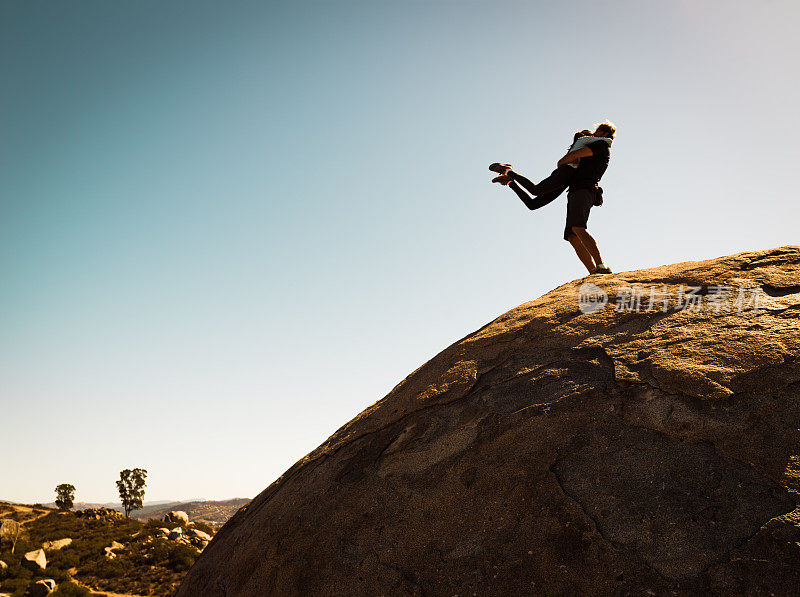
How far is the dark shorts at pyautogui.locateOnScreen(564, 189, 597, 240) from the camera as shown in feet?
20.5

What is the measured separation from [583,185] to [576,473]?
4504mm

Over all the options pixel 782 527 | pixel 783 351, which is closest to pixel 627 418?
pixel 782 527

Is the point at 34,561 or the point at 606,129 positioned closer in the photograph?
the point at 606,129

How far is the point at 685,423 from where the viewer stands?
120 inches

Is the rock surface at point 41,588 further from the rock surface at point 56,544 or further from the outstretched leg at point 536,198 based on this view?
the outstretched leg at point 536,198

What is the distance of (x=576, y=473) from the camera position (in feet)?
9.78

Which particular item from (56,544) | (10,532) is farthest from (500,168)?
(56,544)

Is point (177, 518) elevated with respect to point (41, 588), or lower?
lower

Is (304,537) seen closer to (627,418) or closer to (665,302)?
(627,418)

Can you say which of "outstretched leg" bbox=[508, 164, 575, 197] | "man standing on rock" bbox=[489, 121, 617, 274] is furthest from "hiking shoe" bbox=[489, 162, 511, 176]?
"man standing on rock" bbox=[489, 121, 617, 274]

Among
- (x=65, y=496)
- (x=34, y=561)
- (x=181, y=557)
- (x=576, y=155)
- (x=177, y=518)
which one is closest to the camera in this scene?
(x=576, y=155)

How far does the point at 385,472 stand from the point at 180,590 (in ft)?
8.38

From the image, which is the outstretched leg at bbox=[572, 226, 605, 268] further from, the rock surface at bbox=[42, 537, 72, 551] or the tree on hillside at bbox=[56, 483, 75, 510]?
the tree on hillside at bbox=[56, 483, 75, 510]

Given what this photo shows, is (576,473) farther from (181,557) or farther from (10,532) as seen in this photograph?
(10,532)
